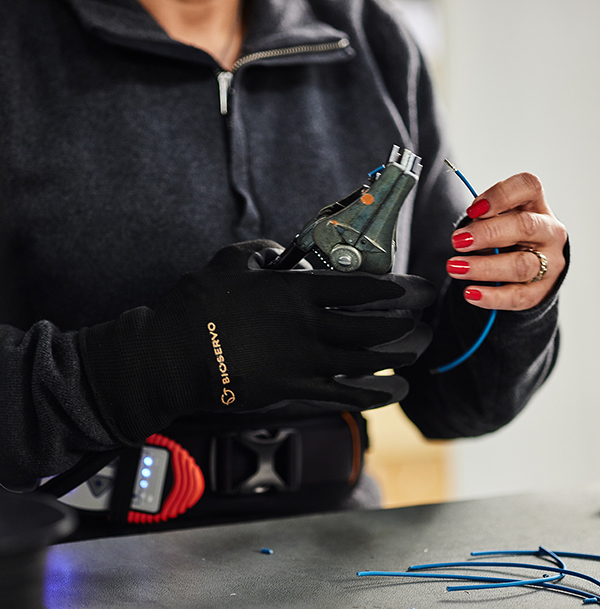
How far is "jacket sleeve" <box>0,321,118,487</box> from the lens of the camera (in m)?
0.53

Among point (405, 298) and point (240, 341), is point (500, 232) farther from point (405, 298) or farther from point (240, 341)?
point (240, 341)

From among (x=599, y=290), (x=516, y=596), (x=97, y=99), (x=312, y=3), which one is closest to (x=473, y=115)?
(x=599, y=290)

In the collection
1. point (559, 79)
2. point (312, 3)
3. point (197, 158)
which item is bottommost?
point (197, 158)

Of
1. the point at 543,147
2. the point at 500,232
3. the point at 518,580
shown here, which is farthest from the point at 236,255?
the point at 543,147

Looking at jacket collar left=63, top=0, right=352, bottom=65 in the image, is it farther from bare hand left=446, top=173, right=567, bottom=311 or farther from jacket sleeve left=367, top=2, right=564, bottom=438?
bare hand left=446, top=173, right=567, bottom=311

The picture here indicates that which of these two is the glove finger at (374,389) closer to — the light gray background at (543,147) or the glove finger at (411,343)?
the glove finger at (411,343)

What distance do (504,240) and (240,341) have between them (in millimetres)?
259

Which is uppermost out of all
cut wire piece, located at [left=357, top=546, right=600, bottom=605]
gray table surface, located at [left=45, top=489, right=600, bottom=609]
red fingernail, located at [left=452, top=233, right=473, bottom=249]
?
red fingernail, located at [left=452, top=233, right=473, bottom=249]

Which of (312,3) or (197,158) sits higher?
(312,3)

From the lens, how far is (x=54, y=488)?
23.8 inches

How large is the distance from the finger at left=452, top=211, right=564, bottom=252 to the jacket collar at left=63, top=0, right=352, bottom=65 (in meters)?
0.35

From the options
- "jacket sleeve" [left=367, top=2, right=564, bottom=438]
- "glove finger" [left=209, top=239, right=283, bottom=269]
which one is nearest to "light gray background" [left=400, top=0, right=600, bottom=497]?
"jacket sleeve" [left=367, top=2, right=564, bottom=438]

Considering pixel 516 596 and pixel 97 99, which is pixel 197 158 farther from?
pixel 516 596

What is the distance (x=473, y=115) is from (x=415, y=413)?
4.25 feet
